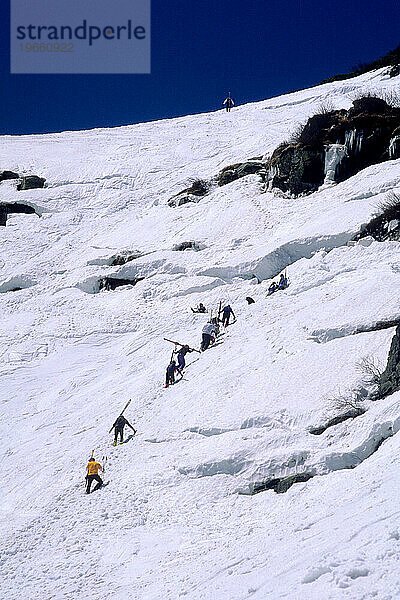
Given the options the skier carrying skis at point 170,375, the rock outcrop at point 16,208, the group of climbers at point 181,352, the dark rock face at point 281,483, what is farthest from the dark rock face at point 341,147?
the dark rock face at point 281,483

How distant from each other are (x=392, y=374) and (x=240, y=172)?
91.4ft

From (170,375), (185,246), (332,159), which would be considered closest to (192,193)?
(185,246)

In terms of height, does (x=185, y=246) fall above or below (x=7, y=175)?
below

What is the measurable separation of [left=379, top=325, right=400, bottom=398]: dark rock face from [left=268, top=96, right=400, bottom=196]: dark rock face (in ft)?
66.1

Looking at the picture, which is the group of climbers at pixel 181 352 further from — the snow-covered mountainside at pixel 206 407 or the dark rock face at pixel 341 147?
the dark rock face at pixel 341 147

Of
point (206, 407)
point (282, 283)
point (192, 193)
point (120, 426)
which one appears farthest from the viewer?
point (192, 193)

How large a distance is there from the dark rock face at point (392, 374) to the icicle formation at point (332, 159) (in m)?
20.4

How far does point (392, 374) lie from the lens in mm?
11250

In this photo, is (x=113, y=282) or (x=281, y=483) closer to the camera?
(x=281, y=483)

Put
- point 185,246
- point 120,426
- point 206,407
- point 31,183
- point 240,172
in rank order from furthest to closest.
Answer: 1. point 31,183
2. point 240,172
3. point 185,246
4. point 120,426
5. point 206,407

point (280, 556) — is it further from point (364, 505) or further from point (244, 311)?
point (244, 311)

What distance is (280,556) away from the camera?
23.5ft

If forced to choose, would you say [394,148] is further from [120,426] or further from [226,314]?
[120,426]

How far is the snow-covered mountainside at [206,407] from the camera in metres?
7.95
